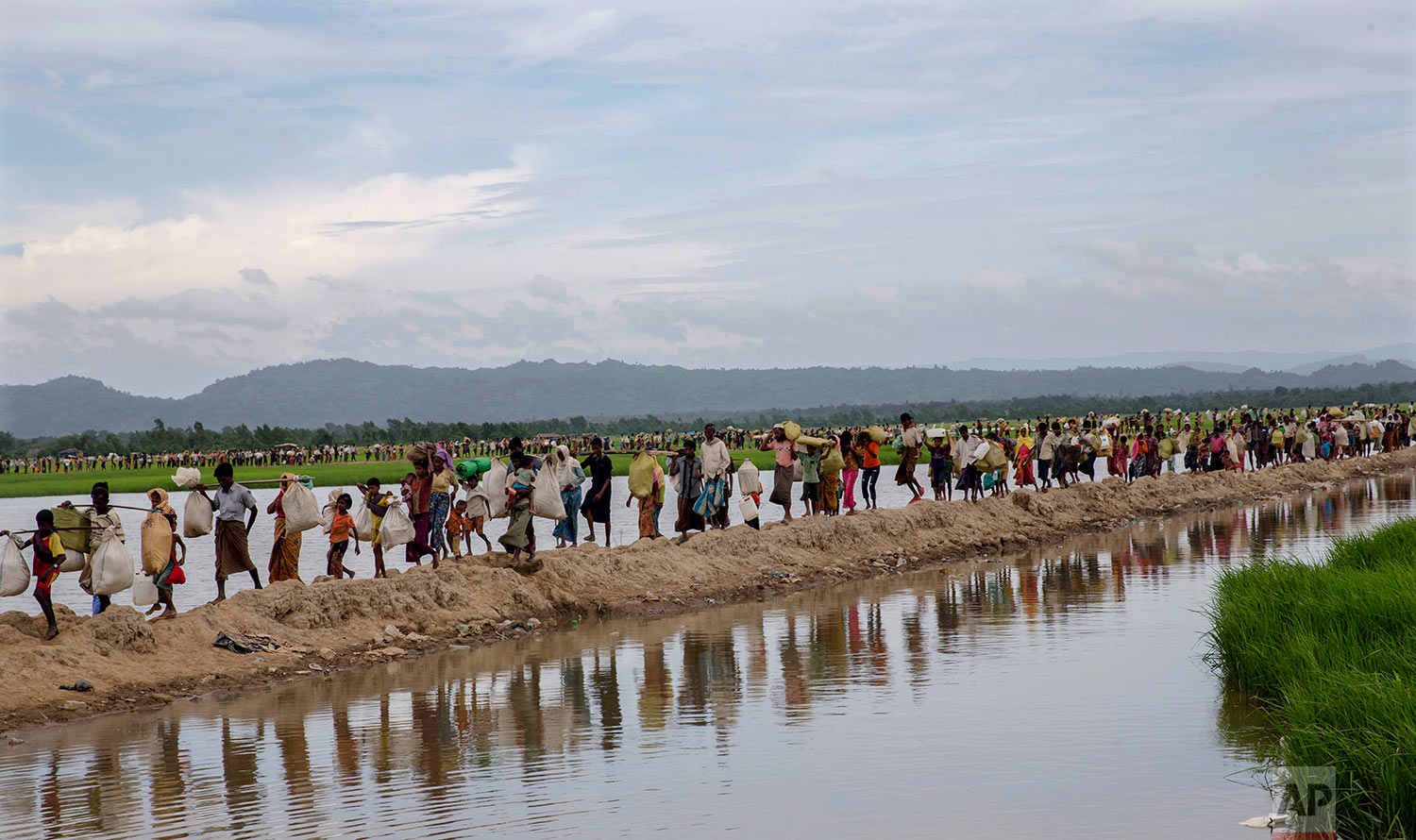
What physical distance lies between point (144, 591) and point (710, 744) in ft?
22.0

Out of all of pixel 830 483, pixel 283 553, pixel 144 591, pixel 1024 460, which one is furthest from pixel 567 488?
pixel 1024 460

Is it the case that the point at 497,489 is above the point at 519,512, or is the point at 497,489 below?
above

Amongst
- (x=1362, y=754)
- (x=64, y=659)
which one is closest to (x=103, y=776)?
(x=64, y=659)

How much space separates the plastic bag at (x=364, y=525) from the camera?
15.7 meters

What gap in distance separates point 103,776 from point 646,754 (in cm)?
363

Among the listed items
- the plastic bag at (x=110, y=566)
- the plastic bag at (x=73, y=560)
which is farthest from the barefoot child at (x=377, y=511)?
the plastic bag at (x=73, y=560)

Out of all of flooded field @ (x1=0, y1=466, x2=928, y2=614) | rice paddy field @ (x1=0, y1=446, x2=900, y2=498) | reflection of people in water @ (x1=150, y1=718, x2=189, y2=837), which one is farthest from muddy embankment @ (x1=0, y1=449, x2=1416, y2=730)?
rice paddy field @ (x1=0, y1=446, x2=900, y2=498)

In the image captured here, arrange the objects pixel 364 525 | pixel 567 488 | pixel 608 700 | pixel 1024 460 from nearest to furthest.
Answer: pixel 608 700 → pixel 364 525 → pixel 567 488 → pixel 1024 460

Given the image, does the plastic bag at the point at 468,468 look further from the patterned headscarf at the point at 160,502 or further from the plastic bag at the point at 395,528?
the patterned headscarf at the point at 160,502

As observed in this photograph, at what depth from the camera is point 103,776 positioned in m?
9.26

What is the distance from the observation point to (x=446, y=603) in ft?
50.3

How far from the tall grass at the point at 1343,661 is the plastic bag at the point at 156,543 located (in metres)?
9.61

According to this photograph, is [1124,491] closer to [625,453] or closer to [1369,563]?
[1369,563]

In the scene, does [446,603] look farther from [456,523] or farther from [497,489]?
[456,523]
